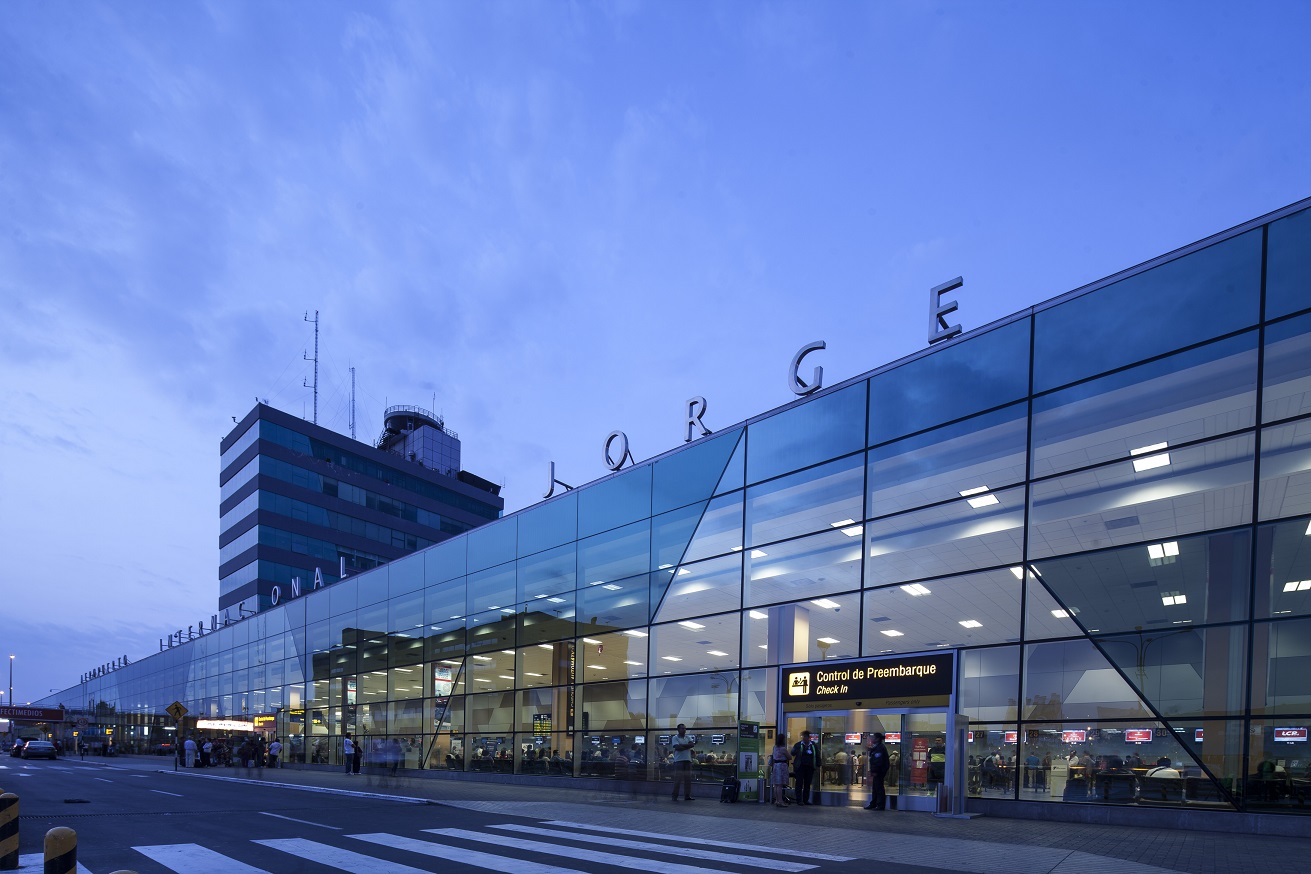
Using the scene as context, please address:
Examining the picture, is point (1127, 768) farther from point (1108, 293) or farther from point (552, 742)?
point (552, 742)

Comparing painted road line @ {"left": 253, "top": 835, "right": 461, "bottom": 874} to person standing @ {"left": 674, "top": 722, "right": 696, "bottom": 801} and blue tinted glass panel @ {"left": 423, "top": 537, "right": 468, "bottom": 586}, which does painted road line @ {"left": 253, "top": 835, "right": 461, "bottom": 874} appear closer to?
person standing @ {"left": 674, "top": 722, "right": 696, "bottom": 801}

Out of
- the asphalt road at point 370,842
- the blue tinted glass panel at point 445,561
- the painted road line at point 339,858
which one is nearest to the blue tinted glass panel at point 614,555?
the blue tinted glass panel at point 445,561

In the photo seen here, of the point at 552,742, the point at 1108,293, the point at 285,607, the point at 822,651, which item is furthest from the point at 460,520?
the point at 1108,293

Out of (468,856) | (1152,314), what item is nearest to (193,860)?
(468,856)

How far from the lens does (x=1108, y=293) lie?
17.5m

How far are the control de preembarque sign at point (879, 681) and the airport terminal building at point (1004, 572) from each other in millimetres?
55

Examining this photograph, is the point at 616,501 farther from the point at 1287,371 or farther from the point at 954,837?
the point at 1287,371

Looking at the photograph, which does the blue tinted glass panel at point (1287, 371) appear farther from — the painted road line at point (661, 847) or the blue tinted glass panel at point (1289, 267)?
the painted road line at point (661, 847)

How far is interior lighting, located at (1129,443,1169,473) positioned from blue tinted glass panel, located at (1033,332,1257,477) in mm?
87

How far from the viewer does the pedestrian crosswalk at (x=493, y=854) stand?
10.5 m

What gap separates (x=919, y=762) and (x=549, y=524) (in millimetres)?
16397

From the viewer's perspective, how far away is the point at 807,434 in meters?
22.9

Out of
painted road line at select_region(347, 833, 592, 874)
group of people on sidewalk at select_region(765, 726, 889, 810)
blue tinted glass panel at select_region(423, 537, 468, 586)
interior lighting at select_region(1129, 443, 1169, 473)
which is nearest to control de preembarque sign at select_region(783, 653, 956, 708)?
group of people on sidewalk at select_region(765, 726, 889, 810)

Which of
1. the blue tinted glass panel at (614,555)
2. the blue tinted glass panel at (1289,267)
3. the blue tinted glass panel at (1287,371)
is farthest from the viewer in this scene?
the blue tinted glass panel at (614,555)
